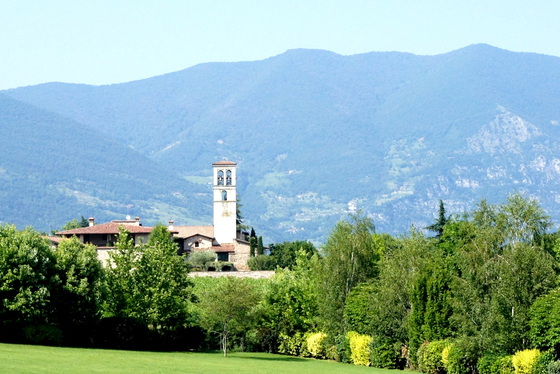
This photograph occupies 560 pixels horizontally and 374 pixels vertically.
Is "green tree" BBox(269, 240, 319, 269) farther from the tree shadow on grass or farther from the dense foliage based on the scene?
the tree shadow on grass

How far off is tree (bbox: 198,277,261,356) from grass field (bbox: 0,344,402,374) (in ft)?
7.63

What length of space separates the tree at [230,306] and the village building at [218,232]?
184ft

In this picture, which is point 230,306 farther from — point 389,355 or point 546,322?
point 546,322

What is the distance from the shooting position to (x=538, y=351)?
50906 millimetres

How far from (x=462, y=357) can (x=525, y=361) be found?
498cm

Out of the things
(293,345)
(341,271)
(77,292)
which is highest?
(341,271)

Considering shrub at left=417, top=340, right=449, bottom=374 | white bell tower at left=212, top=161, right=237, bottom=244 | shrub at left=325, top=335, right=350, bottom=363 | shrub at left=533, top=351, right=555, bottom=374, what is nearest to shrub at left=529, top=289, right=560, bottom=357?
shrub at left=533, top=351, right=555, bottom=374

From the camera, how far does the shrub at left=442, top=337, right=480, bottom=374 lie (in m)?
54.2

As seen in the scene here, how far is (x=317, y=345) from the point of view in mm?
69875

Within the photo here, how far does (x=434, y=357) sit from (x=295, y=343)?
1708cm

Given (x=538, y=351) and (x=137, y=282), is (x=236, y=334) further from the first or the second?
(x=538, y=351)

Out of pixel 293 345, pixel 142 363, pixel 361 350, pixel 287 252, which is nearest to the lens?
pixel 142 363

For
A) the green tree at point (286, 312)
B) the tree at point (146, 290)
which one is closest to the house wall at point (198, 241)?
the green tree at point (286, 312)

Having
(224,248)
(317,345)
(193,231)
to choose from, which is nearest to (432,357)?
(317,345)
